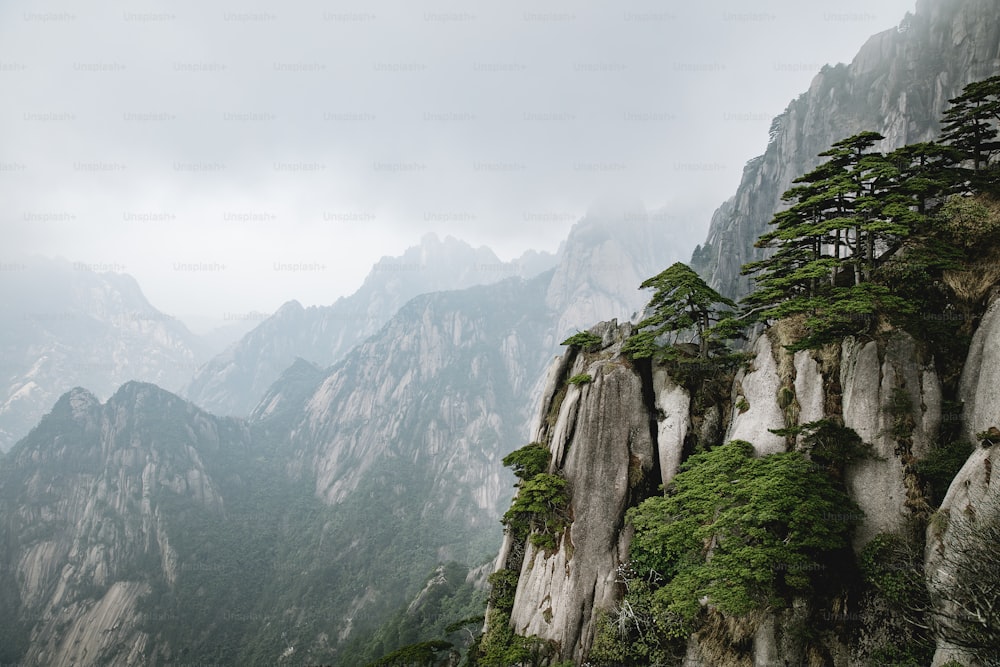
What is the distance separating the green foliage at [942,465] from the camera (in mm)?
13633

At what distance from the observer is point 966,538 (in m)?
10.5

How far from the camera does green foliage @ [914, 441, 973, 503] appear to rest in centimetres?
1363

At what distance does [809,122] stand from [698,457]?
95407 millimetres

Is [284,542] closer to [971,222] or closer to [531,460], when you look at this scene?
[531,460]

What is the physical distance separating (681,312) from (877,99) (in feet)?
268

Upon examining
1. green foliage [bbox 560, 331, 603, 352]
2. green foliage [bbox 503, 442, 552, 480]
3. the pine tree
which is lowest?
green foliage [bbox 503, 442, 552, 480]

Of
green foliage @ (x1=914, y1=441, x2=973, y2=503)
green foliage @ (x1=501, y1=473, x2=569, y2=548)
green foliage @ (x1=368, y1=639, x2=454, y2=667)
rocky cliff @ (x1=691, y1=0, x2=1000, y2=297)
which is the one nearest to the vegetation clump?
green foliage @ (x1=914, y1=441, x2=973, y2=503)

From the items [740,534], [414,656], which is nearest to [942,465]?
[740,534]

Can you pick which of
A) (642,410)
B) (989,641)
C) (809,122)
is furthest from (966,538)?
(809,122)

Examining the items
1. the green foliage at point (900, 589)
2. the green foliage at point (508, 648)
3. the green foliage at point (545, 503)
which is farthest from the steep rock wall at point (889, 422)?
the green foliage at point (508, 648)

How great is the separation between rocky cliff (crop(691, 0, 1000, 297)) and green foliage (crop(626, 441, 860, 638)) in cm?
3798

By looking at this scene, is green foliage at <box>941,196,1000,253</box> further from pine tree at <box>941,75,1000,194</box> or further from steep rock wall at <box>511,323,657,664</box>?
steep rock wall at <box>511,323,657,664</box>

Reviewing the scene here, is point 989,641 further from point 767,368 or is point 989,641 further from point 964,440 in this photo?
point 767,368

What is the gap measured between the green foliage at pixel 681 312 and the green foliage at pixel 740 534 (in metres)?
6.28
